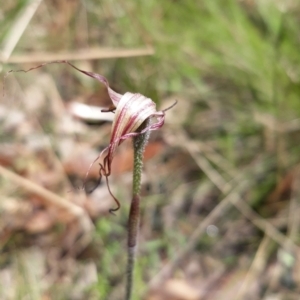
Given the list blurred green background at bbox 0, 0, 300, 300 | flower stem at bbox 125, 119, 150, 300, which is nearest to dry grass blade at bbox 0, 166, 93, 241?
→ blurred green background at bbox 0, 0, 300, 300

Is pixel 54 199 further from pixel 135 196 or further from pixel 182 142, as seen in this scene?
pixel 135 196

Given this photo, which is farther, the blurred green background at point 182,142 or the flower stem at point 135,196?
the blurred green background at point 182,142

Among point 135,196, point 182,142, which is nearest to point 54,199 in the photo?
point 182,142

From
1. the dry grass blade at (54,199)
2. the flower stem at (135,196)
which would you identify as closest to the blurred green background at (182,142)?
the dry grass blade at (54,199)

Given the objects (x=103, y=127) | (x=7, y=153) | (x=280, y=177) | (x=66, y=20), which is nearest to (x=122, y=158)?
(x=103, y=127)

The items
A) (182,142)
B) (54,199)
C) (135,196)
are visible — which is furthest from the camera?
(182,142)

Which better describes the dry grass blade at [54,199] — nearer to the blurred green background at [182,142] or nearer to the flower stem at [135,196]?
the blurred green background at [182,142]

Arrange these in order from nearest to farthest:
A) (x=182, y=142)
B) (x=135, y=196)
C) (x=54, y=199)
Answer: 1. (x=135, y=196)
2. (x=54, y=199)
3. (x=182, y=142)

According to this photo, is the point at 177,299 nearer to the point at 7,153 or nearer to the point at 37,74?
the point at 7,153

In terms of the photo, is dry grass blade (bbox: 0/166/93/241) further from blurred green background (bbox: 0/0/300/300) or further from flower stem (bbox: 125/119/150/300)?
flower stem (bbox: 125/119/150/300)

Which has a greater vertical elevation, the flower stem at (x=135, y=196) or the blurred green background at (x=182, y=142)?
the flower stem at (x=135, y=196)
